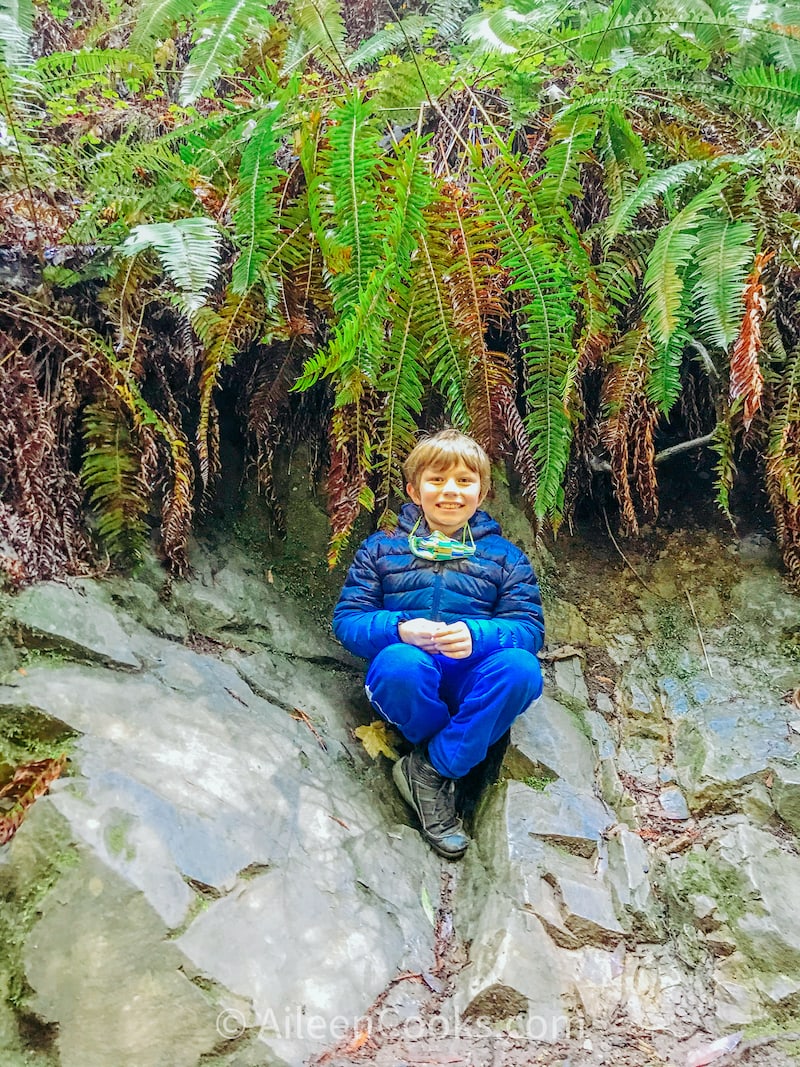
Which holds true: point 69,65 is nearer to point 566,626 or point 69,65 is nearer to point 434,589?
point 434,589

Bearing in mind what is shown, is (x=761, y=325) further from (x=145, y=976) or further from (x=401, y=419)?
(x=145, y=976)

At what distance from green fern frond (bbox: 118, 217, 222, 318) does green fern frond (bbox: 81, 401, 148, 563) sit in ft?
1.79

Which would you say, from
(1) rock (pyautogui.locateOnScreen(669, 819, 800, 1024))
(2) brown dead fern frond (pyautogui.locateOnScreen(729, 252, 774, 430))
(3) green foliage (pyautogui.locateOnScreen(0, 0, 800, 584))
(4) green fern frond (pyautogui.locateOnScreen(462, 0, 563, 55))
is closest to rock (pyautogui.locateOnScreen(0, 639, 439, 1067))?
(3) green foliage (pyautogui.locateOnScreen(0, 0, 800, 584))

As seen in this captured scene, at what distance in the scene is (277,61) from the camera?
3.68 metres

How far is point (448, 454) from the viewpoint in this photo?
2787 millimetres

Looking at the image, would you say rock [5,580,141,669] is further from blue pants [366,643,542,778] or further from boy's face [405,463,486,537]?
boy's face [405,463,486,537]

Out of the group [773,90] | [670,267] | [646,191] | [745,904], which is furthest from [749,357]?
[745,904]

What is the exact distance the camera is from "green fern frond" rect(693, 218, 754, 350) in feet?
8.54

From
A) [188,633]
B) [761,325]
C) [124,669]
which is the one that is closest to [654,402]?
[761,325]

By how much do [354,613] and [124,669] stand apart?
0.88 metres

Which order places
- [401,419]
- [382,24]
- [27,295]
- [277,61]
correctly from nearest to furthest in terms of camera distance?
1. [27,295]
2. [401,419]
3. [277,61]
4. [382,24]

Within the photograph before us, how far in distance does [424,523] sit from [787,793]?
1.74 metres

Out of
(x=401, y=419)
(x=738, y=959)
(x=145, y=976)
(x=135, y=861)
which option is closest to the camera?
(x=145, y=976)

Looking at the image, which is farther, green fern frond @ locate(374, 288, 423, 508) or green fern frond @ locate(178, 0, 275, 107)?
green fern frond @ locate(178, 0, 275, 107)
